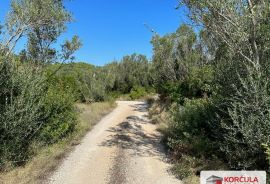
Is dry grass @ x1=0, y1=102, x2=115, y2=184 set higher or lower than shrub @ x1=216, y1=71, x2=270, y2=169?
lower

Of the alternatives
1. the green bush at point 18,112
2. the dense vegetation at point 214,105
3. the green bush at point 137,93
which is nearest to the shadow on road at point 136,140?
the dense vegetation at point 214,105

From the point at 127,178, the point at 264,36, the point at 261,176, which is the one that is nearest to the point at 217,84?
the point at 264,36

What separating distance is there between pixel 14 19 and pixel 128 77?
144 feet

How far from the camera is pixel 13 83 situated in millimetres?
12492

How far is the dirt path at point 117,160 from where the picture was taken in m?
11.4

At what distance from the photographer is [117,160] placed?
1373 centimetres

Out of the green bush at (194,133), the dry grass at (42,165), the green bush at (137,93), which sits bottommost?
the dry grass at (42,165)

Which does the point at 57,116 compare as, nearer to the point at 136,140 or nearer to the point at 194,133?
the point at 136,140

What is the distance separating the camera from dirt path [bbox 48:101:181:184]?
11.4 meters

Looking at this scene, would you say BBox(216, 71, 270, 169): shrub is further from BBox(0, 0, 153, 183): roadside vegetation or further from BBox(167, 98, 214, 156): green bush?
BBox(0, 0, 153, 183): roadside vegetation

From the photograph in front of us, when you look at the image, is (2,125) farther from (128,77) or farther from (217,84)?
(128,77)

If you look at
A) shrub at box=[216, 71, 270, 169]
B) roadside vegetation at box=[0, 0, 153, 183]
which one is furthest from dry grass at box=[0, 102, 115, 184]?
shrub at box=[216, 71, 270, 169]

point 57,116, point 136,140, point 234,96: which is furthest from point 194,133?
point 57,116

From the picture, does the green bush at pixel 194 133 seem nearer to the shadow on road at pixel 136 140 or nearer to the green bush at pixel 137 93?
the shadow on road at pixel 136 140
